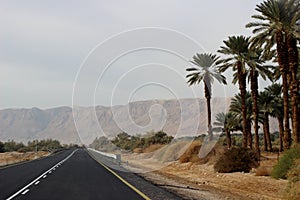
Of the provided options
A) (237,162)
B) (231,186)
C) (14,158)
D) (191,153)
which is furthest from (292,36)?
(14,158)

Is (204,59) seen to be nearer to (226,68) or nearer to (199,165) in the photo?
(226,68)

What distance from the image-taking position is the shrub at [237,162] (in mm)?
26719

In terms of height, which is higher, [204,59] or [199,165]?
[204,59]

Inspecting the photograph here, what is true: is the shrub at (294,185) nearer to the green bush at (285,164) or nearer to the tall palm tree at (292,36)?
the green bush at (285,164)

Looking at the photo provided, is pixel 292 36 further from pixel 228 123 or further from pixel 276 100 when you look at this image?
pixel 228 123

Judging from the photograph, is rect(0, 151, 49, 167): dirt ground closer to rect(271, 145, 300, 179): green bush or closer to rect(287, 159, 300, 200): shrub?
rect(271, 145, 300, 179): green bush

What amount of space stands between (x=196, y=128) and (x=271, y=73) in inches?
4213

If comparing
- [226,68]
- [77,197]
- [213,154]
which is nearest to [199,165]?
[213,154]

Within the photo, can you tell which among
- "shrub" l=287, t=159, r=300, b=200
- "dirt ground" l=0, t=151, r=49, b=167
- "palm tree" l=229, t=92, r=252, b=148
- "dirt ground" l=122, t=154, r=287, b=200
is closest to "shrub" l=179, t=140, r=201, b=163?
"dirt ground" l=122, t=154, r=287, b=200

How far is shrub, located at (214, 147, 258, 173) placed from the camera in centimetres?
2672

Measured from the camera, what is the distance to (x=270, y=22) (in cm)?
2984

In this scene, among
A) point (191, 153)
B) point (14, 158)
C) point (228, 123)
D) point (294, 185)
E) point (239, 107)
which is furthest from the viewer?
point (14, 158)

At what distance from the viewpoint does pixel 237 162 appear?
2683cm

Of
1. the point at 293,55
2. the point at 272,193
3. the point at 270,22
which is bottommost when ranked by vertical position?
the point at 272,193
